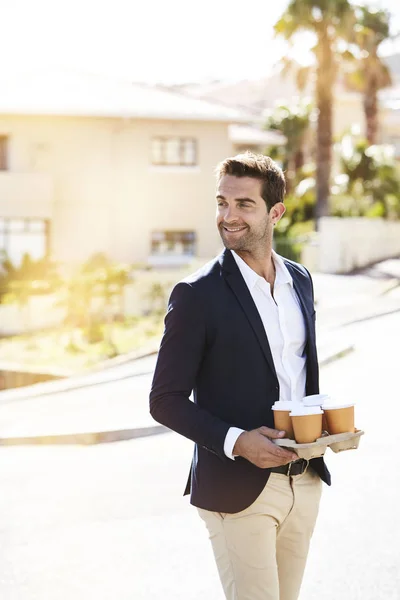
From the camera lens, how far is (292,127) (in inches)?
2007

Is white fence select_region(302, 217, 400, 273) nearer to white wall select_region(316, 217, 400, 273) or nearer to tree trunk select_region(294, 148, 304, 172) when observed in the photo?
white wall select_region(316, 217, 400, 273)

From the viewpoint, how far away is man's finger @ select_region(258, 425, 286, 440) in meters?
3.46

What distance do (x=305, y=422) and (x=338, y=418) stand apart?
0.66 feet

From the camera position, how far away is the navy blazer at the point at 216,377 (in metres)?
3.53

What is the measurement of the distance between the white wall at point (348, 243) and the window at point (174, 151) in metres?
5.10

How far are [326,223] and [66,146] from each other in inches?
340

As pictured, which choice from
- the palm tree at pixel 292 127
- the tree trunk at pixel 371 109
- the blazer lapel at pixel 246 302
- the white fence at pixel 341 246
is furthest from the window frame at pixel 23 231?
the blazer lapel at pixel 246 302

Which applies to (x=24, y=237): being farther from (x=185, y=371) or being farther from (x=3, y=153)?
(x=185, y=371)

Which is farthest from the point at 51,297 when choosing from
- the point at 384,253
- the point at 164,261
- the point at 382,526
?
the point at 382,526

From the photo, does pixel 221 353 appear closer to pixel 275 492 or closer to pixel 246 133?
pixel 275 492

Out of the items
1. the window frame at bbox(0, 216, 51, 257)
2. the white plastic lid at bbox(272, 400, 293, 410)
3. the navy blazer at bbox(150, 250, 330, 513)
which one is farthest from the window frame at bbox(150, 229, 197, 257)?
the white plastic lid at bbox(272, 400, 293, 410)

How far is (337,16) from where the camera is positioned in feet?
116

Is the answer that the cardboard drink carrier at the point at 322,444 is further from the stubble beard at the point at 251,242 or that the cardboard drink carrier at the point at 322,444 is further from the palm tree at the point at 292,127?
the palm tree at the point at 292,127

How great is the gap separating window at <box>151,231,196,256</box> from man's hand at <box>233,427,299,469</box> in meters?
31.0
